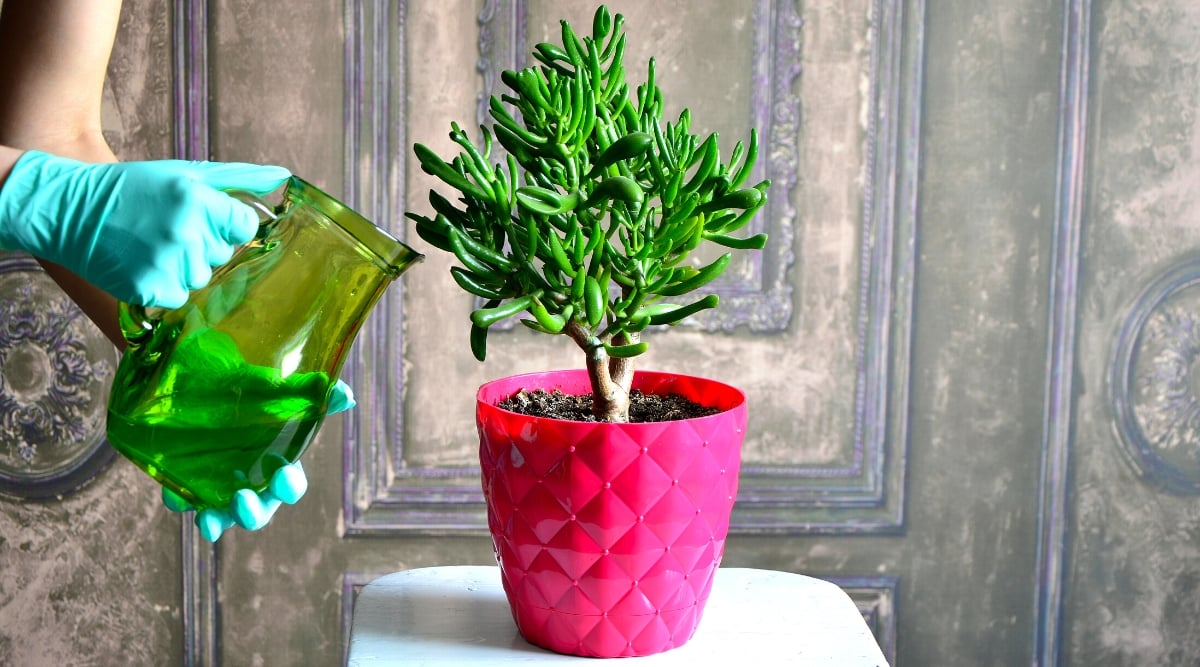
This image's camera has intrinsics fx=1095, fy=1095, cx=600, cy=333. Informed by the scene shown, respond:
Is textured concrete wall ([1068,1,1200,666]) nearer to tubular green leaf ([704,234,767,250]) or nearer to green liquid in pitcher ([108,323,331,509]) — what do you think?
tubular green leaf ([704,234,767,250])

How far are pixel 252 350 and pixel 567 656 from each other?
13.1 inches

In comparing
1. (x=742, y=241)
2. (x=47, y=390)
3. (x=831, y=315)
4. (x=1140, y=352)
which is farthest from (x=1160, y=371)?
(x=47, y=390)

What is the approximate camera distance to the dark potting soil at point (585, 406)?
86 cm

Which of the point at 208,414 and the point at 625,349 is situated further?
the point at 625,349

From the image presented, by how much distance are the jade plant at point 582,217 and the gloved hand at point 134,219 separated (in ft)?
0.41

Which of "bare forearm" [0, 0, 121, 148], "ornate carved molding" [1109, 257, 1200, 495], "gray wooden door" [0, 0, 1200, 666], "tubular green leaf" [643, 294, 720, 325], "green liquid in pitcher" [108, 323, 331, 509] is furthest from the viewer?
"ornate carved molding" [1109, 257, 1200, 495]

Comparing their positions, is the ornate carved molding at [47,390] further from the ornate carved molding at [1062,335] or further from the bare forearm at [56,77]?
the ornate carved molding at [1062,335]

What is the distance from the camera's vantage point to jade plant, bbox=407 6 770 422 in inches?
29.9

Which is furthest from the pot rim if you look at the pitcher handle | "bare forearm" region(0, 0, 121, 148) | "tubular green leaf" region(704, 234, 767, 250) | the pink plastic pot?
"bare forearm" region(0, 0, 121, 148)

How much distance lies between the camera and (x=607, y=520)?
771mm

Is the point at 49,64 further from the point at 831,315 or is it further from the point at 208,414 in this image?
the point at 831,315

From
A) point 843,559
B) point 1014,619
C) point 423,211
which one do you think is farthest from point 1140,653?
point 423,211

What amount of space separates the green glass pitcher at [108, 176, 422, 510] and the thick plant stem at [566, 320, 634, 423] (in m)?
0.16

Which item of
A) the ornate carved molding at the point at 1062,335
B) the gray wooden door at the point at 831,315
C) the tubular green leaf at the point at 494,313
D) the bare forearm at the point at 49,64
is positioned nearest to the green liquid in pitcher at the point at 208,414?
the tubular green leaf at the point at 494,313
